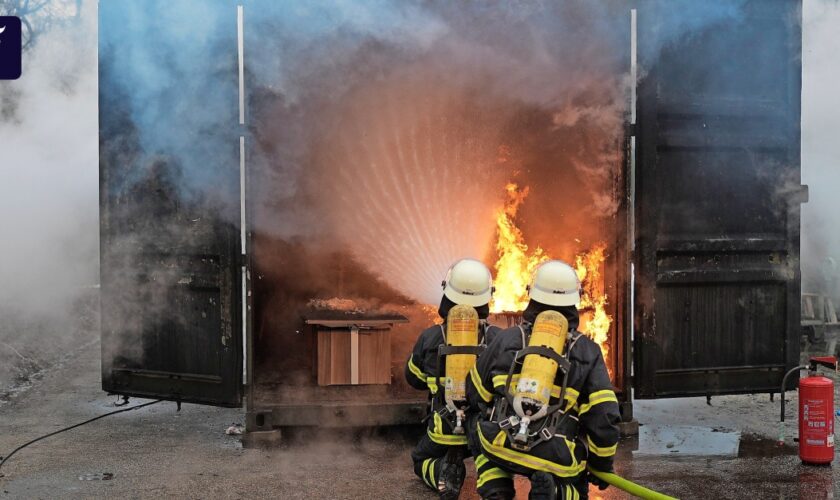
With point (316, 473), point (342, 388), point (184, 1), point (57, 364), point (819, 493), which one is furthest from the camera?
point (57, 364)

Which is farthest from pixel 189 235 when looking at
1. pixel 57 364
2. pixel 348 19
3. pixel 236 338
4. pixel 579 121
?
pixel 57 364

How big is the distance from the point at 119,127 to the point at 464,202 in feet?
10.1

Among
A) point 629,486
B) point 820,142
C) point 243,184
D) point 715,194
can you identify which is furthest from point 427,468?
point 820,142

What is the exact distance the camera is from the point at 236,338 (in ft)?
22.8

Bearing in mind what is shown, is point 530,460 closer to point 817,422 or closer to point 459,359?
point 459,359

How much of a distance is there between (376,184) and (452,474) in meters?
3.35

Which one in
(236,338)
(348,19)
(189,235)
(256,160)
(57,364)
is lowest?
(57,364)

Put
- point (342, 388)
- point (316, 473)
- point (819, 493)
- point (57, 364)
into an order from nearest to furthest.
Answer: point (819, 493) → point (316, 473) → point (342, 388) → point (57, 364)

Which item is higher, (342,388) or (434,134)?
(434,134)

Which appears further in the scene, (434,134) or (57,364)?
(57,364)

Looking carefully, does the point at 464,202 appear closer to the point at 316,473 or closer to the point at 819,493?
the point at 316,473

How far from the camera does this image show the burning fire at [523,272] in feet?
24.7

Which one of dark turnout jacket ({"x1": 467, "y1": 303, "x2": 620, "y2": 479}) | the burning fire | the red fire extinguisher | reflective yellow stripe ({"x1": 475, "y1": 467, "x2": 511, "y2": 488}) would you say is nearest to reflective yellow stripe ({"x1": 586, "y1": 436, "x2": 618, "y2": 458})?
dark turnout jacket ({"x1": 467, "y1": 303, "x2": 620, "y2": 479})

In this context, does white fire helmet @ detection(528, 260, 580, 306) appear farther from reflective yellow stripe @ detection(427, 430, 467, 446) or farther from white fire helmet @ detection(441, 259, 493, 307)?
reflective yellow stripe @ detection(427, 430, 467, 446)
